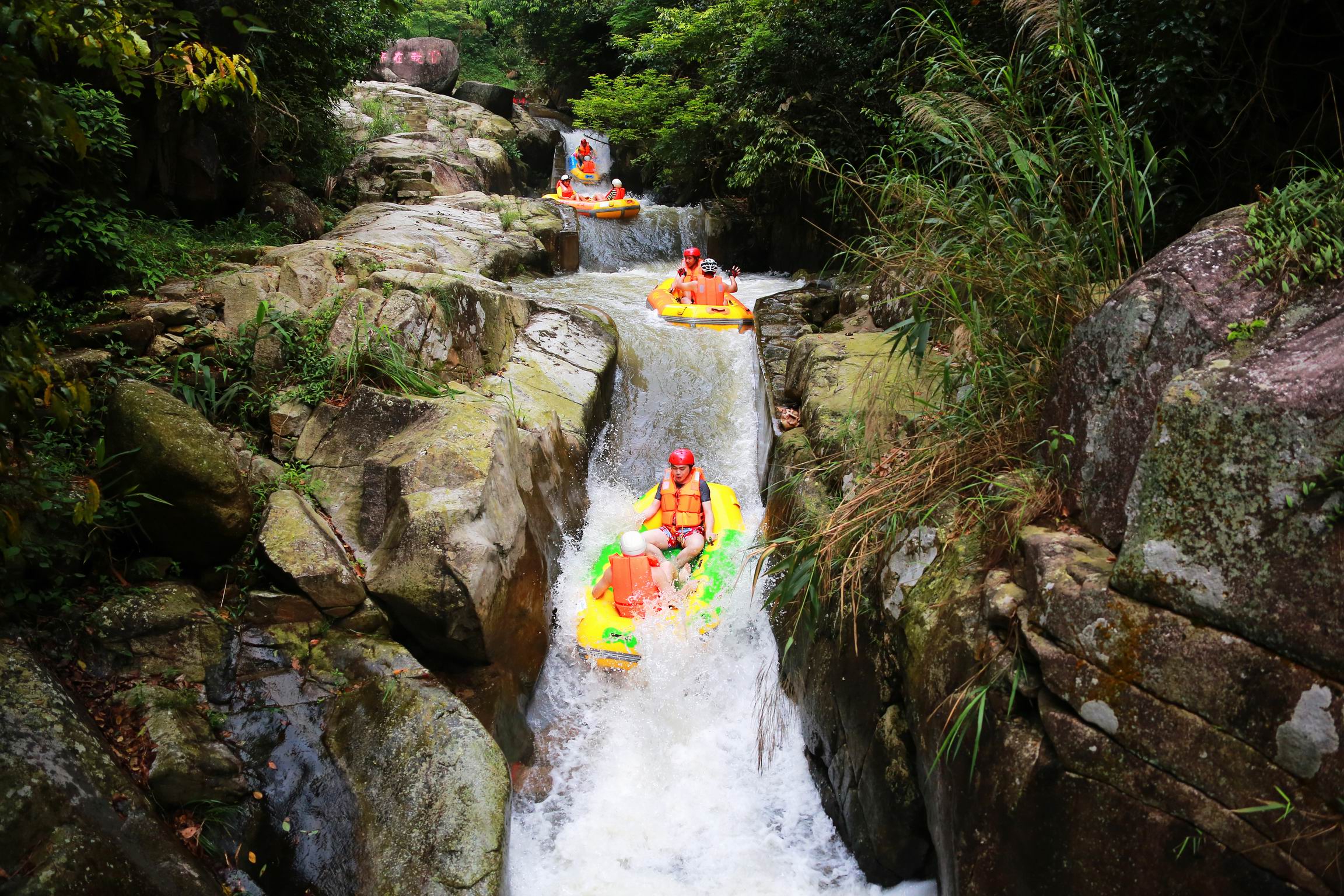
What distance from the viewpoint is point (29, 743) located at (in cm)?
309

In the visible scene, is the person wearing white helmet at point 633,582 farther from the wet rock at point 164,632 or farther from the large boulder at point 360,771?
the wet rock at point 164,632

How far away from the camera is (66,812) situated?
2994mm

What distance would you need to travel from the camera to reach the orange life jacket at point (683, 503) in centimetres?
648

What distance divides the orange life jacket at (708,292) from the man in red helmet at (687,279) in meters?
0.04

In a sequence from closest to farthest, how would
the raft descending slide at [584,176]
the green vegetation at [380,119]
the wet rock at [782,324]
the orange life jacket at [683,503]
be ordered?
the orange life jacket at [683,503] < the wet rock at [782,324] < the green vegetation at [380,119] < the raft descending slide at [584,176]

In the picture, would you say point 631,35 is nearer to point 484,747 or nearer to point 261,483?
point 261,483

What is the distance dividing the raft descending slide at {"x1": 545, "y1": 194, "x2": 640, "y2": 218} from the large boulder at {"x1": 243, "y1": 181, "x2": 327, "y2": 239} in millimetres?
5236

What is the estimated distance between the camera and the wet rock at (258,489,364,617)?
443 centimetres

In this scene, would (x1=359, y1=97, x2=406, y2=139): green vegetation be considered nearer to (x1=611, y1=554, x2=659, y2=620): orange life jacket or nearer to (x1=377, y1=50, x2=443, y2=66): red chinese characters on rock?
(x1=377, y1=50, x2=443, y2=66): red chinese characters on rock

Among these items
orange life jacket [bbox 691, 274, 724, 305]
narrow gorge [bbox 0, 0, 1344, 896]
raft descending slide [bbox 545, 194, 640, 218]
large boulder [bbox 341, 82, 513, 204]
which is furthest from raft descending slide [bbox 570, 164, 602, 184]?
narrow gorge [bbox 0, 0, 1344, 896]

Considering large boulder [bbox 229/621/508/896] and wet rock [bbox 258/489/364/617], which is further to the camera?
wet rock [bbox 258/489/364/617]

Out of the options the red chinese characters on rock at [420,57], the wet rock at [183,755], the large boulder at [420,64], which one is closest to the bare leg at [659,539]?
the wet rock at [183,755]

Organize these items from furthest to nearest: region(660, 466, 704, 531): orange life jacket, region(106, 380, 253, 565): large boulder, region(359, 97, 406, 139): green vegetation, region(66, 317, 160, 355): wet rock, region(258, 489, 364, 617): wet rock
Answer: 1. region(359, 97, 406, 139): green vegetation
2. region(660, 466, 704, 531): orange life jacket
3. region(66, 317, 160, 355): wet rock
4. region(258, 489, 364, 617): wet rock
5. region(106, 380, 253, 565): large boulder

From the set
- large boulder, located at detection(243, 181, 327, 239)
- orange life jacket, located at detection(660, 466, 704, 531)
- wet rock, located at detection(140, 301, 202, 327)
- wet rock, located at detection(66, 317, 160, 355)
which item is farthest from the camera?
large boulder, located at detection(243, 181, 327, 239)
